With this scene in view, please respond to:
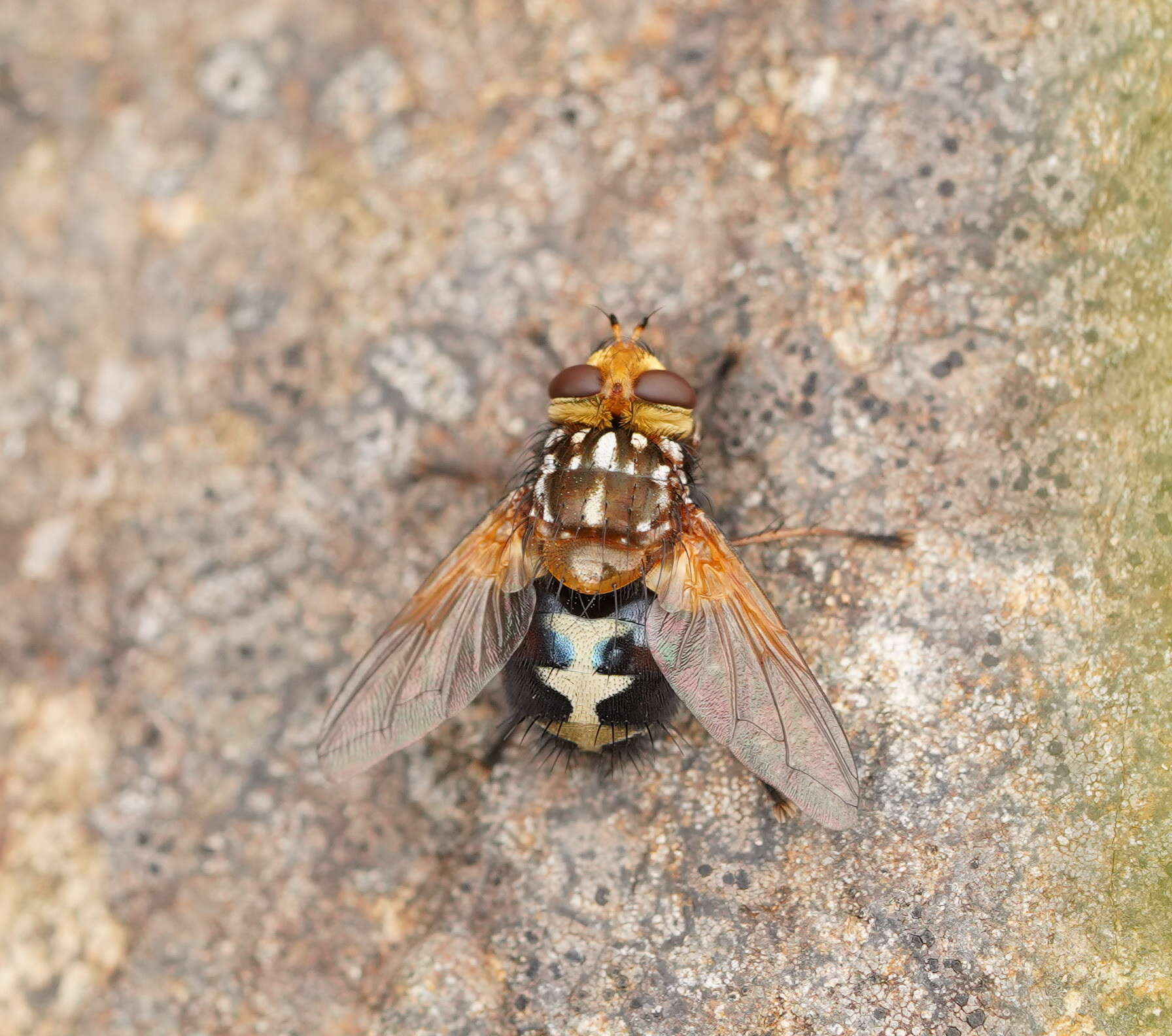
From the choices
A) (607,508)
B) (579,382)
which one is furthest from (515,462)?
(607,508)

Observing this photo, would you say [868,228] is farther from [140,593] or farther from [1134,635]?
[140,593]

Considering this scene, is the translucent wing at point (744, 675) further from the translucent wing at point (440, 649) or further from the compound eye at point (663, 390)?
the translucent wing at point (440, 649)

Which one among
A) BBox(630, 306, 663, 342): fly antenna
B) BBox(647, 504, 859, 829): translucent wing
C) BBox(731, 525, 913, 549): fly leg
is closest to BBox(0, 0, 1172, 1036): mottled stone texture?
BBox(731, 525, 913, 549): fly leg

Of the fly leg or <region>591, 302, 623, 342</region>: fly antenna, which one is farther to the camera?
<region>591, 302, 623, 342</region>: fly antenna

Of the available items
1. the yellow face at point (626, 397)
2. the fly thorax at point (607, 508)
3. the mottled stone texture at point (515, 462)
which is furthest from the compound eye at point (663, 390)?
the mottled stone texture at point (515, 462)

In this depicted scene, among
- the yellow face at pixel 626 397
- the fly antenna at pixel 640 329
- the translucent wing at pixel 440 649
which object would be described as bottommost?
the translucent wing at pixel 440 649

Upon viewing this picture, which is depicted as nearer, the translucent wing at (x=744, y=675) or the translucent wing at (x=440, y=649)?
the translucent wing at (x=744, y=675)

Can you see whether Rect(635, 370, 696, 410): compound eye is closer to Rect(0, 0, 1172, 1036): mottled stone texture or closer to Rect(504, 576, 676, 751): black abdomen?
Rect(0, 0, 1172, 1036): mottled stone texture
